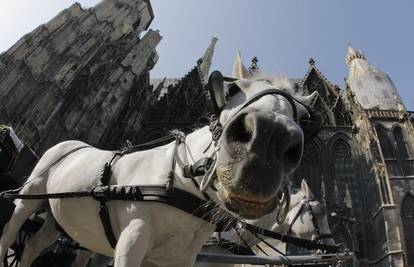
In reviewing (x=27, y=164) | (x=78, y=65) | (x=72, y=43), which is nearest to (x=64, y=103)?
(x=78, y=65)

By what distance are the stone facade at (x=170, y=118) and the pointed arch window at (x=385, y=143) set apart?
5 cm

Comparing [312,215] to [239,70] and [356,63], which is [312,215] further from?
[356,63]

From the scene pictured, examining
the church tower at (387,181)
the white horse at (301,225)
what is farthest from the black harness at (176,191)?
the church tower at (387,181)

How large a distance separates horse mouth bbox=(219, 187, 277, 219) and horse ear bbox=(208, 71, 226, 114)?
0.51 meters

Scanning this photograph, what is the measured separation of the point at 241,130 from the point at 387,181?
19962 mm

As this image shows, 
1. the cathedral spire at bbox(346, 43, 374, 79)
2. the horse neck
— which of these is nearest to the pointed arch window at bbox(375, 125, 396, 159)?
the cathedral spire at bbox(346, 43, 374, 79)

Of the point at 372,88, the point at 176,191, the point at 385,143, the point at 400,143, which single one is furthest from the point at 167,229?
the point at 372,88

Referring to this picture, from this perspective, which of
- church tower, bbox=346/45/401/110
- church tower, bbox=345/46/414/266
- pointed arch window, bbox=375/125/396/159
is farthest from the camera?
church tower, bbox=346/45/401/110

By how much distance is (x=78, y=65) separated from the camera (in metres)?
22.0

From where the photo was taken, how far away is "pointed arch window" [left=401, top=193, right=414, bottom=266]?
17903 millimetres

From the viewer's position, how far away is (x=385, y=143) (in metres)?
21.8

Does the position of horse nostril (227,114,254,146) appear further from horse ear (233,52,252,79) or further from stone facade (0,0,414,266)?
stone facade (0,0,414,266)

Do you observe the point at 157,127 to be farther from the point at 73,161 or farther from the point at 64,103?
Answer: the point at 73,161

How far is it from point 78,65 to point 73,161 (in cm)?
2067
